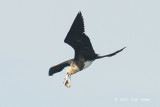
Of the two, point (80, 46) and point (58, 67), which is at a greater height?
point (80, 46)

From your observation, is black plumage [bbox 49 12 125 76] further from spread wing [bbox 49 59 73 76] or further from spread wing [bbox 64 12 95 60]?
spread wing [bbox 49 59 73 76]

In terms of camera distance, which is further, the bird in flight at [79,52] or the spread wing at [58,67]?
the spread wing at [58,67]

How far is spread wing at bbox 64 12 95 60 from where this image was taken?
2681cm

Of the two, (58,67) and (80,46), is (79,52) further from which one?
(58,67)

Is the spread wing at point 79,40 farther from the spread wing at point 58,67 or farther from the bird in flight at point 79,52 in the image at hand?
the spread wing at point 58,67

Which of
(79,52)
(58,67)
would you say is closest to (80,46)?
(79,52)

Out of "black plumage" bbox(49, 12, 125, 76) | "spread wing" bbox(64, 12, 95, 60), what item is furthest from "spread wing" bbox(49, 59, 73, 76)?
"spread wing" bbox(64, 12, 95, 60)

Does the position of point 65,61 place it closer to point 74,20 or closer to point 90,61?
point 90,61

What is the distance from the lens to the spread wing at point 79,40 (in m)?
26.8

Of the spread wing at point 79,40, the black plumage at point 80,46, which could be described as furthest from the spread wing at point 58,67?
the spread wing at point 79,40

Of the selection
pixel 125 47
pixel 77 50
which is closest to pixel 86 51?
pixel 77 50

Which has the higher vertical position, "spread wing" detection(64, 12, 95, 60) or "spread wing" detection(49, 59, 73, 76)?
"spread wing" detection(64, 12, 95, 60)

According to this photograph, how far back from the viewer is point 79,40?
92.0ft

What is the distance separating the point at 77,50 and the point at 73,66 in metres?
0.89
